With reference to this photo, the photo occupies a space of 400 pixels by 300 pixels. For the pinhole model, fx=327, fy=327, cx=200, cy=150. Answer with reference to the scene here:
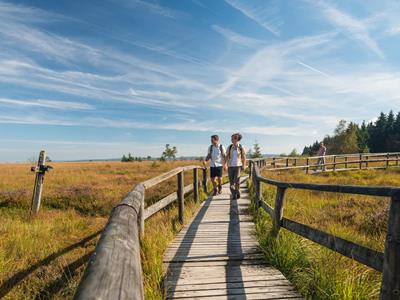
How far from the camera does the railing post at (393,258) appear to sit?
93.2 inches

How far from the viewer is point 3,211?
11.7 meters

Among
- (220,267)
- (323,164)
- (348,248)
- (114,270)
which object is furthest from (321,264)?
(323,164)

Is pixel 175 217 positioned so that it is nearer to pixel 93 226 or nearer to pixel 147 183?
pixel 147 183

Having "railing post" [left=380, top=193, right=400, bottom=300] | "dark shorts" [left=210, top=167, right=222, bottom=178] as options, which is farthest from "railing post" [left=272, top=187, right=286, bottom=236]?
"dark shorts" [left=210, top=167, right=222, bottom=178]

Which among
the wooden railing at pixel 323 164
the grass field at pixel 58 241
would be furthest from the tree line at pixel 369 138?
the grass field at pixel 58 241

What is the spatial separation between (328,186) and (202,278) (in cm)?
183

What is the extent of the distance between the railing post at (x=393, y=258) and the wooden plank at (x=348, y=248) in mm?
154

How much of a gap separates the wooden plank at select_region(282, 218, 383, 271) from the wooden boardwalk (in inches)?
24.3

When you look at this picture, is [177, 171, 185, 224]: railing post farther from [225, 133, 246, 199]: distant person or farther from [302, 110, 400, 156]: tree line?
[302, 110, 400, 156]: tree line

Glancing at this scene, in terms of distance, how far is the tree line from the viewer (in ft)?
232

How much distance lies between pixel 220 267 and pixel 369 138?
9421cm

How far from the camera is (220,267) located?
14.4 ft

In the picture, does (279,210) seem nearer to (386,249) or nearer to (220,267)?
(220,267)

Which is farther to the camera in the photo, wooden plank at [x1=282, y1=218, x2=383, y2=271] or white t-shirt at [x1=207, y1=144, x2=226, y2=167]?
white t-shirt at [x1=207, y1=144, x2=226, y2=167]
